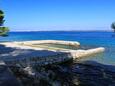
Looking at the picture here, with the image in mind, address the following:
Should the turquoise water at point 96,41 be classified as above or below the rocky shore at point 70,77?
below

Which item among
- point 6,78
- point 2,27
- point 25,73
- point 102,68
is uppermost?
point 2,27

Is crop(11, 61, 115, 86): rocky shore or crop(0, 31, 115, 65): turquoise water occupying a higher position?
crop(11, 61, 115, 86): rocky shore

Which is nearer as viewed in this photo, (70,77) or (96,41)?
(70,77)

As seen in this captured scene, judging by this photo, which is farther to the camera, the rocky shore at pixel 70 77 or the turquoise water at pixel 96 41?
the turquoise water at pixel 96 41

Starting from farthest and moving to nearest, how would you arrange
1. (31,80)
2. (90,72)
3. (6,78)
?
1. (90,72)
2. (31,80)
3. (6,78)

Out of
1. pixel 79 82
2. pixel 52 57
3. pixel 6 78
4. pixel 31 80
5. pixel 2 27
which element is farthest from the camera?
pixel 52 57

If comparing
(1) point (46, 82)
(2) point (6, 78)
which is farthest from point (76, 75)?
(2) point (6, 78)

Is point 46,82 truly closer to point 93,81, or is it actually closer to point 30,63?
point 93,81

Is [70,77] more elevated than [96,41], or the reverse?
[70,77]

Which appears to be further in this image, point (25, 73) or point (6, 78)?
point (25, 73)

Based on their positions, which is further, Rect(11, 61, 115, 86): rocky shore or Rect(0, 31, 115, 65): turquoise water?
Rect(0, 31, 115, 65): turquoise water

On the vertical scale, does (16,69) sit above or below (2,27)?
below
